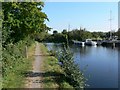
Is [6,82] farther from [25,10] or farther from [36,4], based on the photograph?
[36,4]

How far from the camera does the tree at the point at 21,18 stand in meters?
19.9

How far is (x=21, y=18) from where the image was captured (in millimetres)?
21984

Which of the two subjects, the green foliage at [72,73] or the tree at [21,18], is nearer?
the green foliage at [72,73]

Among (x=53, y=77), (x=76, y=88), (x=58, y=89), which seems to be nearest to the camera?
(x=58, y=89)

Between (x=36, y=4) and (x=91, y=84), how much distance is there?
7.63 metres

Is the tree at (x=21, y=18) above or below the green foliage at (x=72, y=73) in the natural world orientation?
above

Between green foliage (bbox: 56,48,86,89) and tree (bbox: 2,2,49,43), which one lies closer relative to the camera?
green foliage (bbox: 56,48,86,89)

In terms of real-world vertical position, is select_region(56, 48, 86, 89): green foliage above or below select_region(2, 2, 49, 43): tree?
below

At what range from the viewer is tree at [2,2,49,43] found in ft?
65.3

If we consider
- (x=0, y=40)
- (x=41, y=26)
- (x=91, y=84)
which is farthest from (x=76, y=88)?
(x=41, y=26)

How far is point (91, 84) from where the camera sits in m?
21.6

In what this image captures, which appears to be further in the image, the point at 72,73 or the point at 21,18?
the point at 21,18

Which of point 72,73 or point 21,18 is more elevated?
point 21,18

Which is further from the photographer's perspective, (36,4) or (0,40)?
(36,4)
